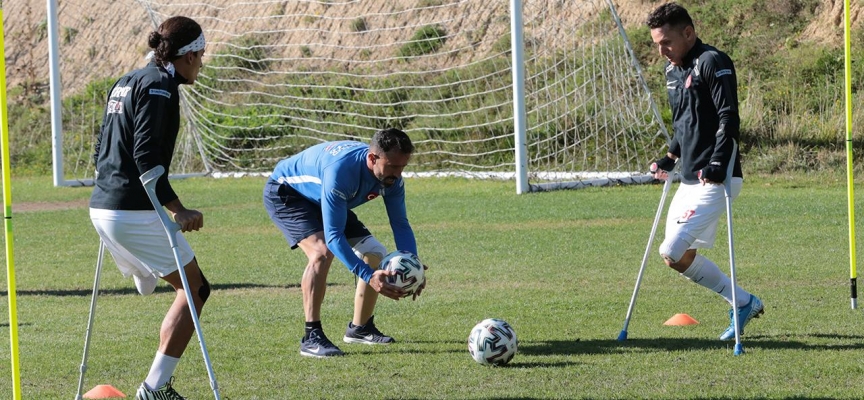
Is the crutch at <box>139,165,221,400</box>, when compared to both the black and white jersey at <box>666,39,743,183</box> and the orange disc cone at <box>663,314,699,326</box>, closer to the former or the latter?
the black and white jersey at <box>666,39,743,183</box>

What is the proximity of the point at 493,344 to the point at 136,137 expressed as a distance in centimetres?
271

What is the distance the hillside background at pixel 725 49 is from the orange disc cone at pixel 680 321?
12724 millimetres

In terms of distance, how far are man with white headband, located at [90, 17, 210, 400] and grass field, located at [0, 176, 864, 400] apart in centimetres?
65

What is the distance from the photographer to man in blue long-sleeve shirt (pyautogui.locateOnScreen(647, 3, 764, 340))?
7.54m

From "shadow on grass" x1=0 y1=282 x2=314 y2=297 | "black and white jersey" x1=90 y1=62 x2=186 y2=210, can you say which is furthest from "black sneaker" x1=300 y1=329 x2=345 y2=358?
"shadow on grass" x1=0 y1=282 x2=314 y2=297

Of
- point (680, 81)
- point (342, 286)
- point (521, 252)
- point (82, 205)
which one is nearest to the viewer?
point (680, 81)

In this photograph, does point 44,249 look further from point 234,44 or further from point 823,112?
point 823,112

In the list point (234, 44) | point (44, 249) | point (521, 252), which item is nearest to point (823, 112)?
point (521, 252)

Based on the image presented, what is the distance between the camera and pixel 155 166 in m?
5.92

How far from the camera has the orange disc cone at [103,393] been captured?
6.79 metres

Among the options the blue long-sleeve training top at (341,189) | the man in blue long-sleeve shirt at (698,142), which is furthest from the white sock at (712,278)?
the blue long-sleeve training top at (341,189)

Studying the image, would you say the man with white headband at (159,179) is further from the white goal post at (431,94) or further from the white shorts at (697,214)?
the white goal post at (431,94)

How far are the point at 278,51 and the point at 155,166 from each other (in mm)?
22774

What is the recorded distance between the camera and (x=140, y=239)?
6.19 m
